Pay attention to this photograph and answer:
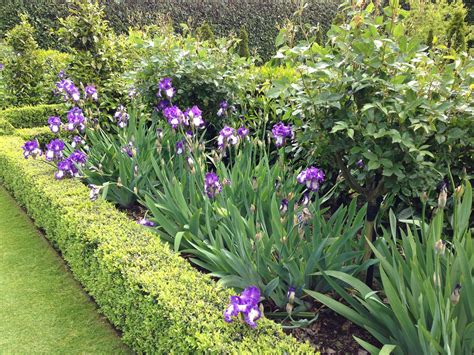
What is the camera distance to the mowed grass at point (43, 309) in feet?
8.48

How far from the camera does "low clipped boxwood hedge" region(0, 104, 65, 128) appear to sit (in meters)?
6.11

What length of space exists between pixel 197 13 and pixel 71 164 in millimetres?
13037

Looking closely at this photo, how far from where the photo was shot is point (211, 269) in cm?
253

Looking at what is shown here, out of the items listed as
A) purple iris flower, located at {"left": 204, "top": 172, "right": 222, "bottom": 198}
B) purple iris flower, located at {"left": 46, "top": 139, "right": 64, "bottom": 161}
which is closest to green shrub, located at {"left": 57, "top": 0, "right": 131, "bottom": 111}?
purple iris flower, located at {"left": 46, "top": 139, "right": 64, "bottom": 161}

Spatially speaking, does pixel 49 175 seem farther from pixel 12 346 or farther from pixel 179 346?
pixel 179 346

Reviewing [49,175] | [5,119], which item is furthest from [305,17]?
[49,175]

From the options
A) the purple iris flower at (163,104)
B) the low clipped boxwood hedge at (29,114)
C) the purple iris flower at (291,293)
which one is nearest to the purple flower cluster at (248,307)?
the purple iris flower at (291,293)

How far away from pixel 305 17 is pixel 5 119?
14.1m

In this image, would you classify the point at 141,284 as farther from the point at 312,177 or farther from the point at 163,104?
the point at 163,104

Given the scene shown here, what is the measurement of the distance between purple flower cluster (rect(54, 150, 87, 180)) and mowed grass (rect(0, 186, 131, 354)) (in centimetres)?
70

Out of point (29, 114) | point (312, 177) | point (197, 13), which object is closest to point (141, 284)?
point (312, 177)

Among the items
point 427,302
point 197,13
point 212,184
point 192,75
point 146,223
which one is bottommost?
point 146,223

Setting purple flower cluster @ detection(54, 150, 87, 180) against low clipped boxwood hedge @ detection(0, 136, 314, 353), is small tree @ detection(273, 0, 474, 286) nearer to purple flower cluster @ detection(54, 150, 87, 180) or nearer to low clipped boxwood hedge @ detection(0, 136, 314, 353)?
low clipped boxwood hedge @ detection(0, 136, 314, 353)

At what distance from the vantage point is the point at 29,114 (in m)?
6.24
